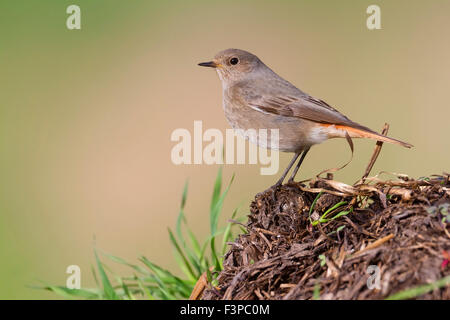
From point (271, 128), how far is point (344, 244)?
6.67 feet

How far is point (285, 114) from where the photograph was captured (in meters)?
4.86

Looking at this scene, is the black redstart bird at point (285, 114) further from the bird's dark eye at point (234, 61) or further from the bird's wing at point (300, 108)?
the bird's dark eye at point (234, 61)

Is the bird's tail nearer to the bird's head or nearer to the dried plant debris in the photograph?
the dried plant debris

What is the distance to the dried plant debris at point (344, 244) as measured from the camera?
2486 mm

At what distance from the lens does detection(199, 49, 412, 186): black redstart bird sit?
15.1 feet

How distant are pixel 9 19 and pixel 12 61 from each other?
1.06 metres

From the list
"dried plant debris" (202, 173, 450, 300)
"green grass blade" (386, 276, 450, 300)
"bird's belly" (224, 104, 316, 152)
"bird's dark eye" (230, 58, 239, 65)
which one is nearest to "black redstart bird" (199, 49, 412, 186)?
"bird's belly" (224, 104, 316, 152)

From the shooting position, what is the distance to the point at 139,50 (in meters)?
11.3

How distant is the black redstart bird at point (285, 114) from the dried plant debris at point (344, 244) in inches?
34.0

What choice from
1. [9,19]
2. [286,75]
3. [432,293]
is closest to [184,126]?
[286,75]

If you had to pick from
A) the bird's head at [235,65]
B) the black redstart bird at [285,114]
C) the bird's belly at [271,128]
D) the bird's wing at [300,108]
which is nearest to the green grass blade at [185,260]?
the black redstart bird at [285,114]

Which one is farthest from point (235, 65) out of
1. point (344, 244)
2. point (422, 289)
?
point (422, 289)

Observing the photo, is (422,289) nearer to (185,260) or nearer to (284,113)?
(185,260)
